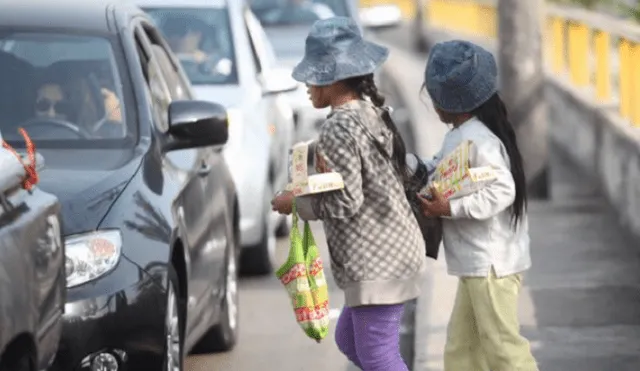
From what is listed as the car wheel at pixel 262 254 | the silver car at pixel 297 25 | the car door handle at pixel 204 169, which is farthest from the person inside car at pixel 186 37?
the silver car at pixel 297 25

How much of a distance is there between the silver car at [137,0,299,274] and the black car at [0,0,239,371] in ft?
6.94

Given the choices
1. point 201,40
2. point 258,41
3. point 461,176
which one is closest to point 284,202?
point 461,176

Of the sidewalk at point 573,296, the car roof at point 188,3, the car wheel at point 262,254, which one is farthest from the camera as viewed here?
the car roof at point 188,3

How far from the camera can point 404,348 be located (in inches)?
360

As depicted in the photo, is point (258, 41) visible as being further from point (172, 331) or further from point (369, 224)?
point (369, 224)

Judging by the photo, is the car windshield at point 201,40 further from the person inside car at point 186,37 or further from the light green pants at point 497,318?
the light green pants at point 497,318

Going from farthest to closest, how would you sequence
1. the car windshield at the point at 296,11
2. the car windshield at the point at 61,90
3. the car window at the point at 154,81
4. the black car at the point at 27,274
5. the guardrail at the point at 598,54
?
the car windshield at the point at 296,11
the guardrail at the point at 598,54
the car window at the point at 154,81
the car windshield at the point at 61,90
the black car at the point at 27,274

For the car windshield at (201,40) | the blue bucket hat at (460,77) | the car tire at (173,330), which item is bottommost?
the car windshield at (201,40)

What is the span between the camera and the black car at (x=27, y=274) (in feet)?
15.9

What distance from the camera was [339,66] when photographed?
6.37m

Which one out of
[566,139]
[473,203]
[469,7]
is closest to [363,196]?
[473,203]

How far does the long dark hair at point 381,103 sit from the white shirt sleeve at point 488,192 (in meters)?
0.23

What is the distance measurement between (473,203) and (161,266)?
1156 mm

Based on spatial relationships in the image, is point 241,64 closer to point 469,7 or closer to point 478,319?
point 478,319
